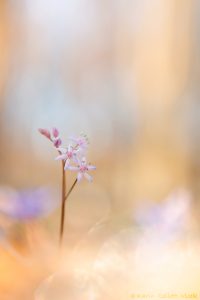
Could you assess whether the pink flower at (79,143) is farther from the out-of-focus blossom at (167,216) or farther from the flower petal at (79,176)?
the out-of-focus blossom at (167,216)

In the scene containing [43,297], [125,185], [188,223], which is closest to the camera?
[43,297]

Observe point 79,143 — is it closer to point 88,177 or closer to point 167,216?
point 88,177

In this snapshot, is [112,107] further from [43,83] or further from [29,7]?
[29,7]

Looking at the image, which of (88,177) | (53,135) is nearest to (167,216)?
(88,177)

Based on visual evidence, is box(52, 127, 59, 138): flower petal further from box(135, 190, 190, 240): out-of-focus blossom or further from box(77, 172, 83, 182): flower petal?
box(135, 190, 190, 240): out-of-focus blossom

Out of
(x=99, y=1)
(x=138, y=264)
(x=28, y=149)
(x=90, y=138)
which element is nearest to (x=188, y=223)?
(x=138, y=264)

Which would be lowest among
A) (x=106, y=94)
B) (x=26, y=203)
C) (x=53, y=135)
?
(x=26, y=203)

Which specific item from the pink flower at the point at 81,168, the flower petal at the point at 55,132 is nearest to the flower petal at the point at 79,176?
the pink flower at the point at 81,168
